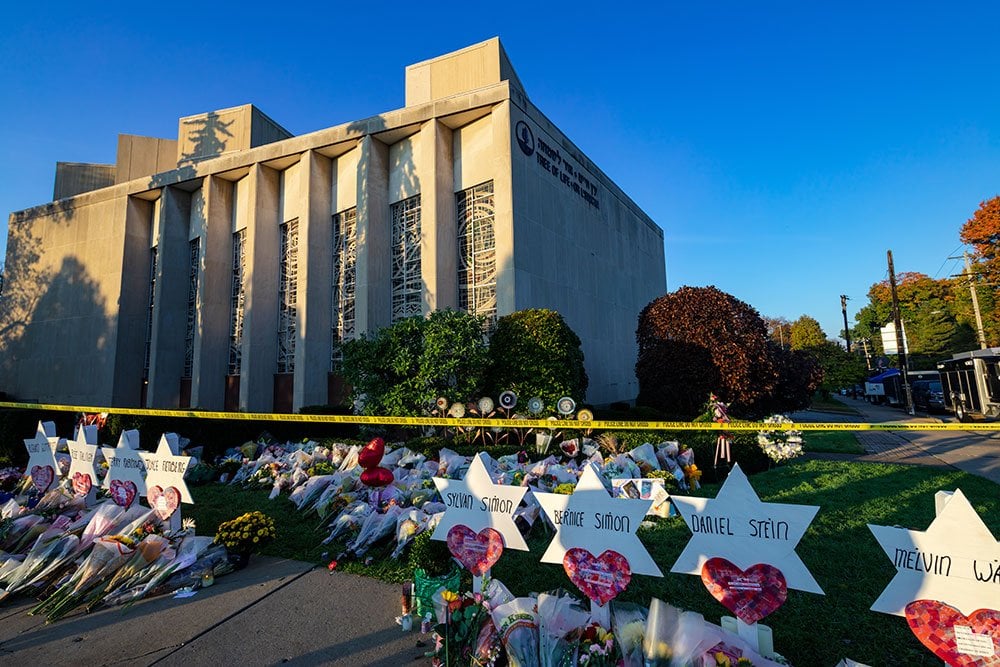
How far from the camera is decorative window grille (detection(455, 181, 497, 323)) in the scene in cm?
1591

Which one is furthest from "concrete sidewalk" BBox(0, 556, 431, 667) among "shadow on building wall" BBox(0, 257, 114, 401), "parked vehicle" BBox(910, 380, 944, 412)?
"parked vehicle" BBox(910, 380, 944, 412)

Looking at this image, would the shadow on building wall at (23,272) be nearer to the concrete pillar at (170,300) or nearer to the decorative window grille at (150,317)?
the decorative window grille at (150,317)

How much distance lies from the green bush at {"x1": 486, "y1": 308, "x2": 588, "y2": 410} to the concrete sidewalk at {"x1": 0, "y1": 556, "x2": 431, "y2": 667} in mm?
7648

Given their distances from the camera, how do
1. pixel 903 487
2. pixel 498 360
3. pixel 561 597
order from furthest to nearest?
pixel 498 360
pixel 903 487
pixel 561 597

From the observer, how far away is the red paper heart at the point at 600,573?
2.88m

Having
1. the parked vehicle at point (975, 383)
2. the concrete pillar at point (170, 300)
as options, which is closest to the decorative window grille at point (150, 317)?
the concrete pillar at point (170, 300)

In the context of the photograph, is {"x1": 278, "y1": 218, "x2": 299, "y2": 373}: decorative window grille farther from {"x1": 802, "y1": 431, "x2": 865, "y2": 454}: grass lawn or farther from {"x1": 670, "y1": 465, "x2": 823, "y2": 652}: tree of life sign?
{"x1": 670, "y1": 465, "x2": 823, "y2": 652}: tree of life sign

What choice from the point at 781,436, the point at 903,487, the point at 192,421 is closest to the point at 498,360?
the point at 781,436

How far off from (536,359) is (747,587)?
9161mm

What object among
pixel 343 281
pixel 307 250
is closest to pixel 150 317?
pixel 307 250

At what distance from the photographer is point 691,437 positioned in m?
9.24

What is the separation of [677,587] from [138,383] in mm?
28008

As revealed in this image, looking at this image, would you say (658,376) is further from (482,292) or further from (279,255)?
(279,255)

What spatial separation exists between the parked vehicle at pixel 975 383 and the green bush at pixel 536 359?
1368 centimetres
